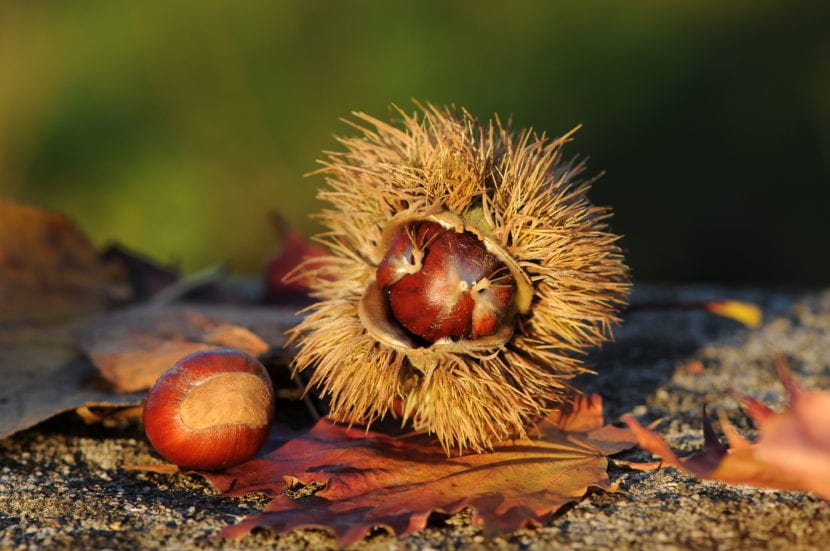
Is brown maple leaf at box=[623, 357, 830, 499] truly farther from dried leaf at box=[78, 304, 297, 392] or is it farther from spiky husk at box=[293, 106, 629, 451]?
dried leaf at box=[78, 304, 297, 392]

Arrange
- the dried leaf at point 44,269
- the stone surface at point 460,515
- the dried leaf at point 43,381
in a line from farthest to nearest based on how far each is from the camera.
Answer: the dried leaf at point 44,269
the dried leaf at point 43,381
the stone surface at point 460,515

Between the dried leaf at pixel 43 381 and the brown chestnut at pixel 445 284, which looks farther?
the dried leaf at pixel 43 381

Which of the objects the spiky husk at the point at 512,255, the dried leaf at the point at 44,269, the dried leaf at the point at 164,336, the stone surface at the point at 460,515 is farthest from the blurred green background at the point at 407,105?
the spiky husk at the point at 512,255

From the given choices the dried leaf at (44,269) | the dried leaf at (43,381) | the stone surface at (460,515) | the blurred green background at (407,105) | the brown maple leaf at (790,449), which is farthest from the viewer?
the blurred green background at (407,105)

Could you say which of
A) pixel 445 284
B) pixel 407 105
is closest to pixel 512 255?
pixel 445 284

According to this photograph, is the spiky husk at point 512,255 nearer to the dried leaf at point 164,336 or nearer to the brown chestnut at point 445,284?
the brown chestnut at point 445,284

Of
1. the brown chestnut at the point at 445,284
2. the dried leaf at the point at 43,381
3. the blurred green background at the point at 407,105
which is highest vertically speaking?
the blurred green background at the point at 407,105

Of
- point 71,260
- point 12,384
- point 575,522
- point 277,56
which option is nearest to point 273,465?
point 575,522
